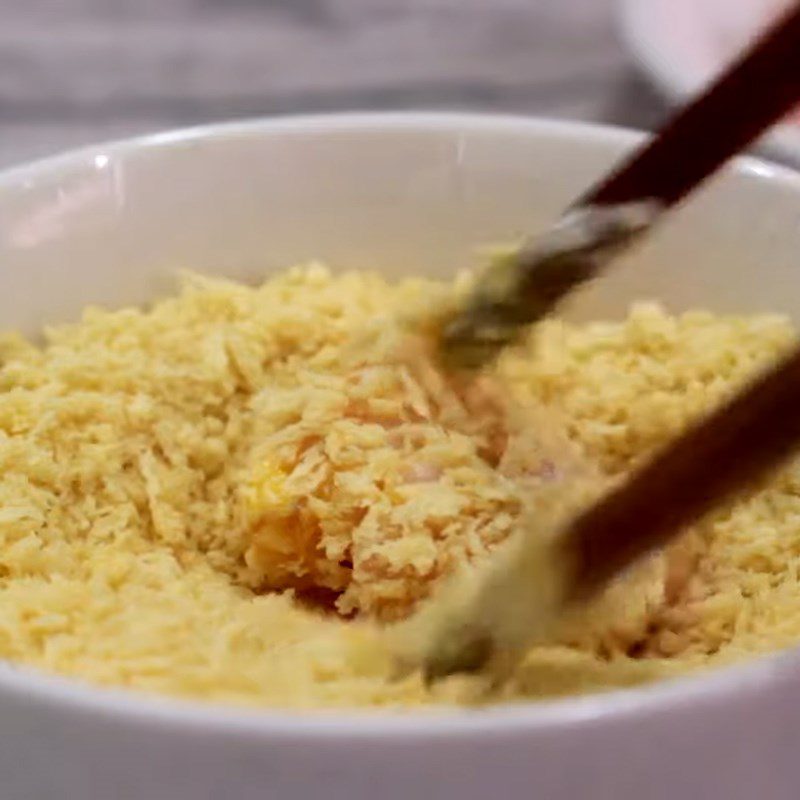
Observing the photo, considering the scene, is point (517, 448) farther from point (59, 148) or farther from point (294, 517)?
point (59, 148)

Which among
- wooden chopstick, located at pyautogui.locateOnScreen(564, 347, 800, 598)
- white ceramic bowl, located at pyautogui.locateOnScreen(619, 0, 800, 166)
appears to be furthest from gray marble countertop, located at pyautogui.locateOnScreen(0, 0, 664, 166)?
wooden chopstick, located at pyautogui.locateOnScreen(564, 347, 800, 598)

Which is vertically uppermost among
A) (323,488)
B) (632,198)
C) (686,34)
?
(686,34)

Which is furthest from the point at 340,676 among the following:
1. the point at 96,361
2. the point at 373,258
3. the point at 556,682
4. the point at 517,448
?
the point at 373,258

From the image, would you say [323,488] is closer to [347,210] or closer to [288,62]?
[347,210]

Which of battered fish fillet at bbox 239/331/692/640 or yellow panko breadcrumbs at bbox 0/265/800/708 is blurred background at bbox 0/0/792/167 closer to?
yellow panko breadcrumbs at bbox 0/265/800/708

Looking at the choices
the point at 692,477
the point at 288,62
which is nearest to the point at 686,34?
the point at 288,62

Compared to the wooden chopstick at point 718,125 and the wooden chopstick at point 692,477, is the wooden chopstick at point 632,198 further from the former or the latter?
the wooden chopstick at point 692,477

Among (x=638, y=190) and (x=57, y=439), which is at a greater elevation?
(x=638, y=190)
